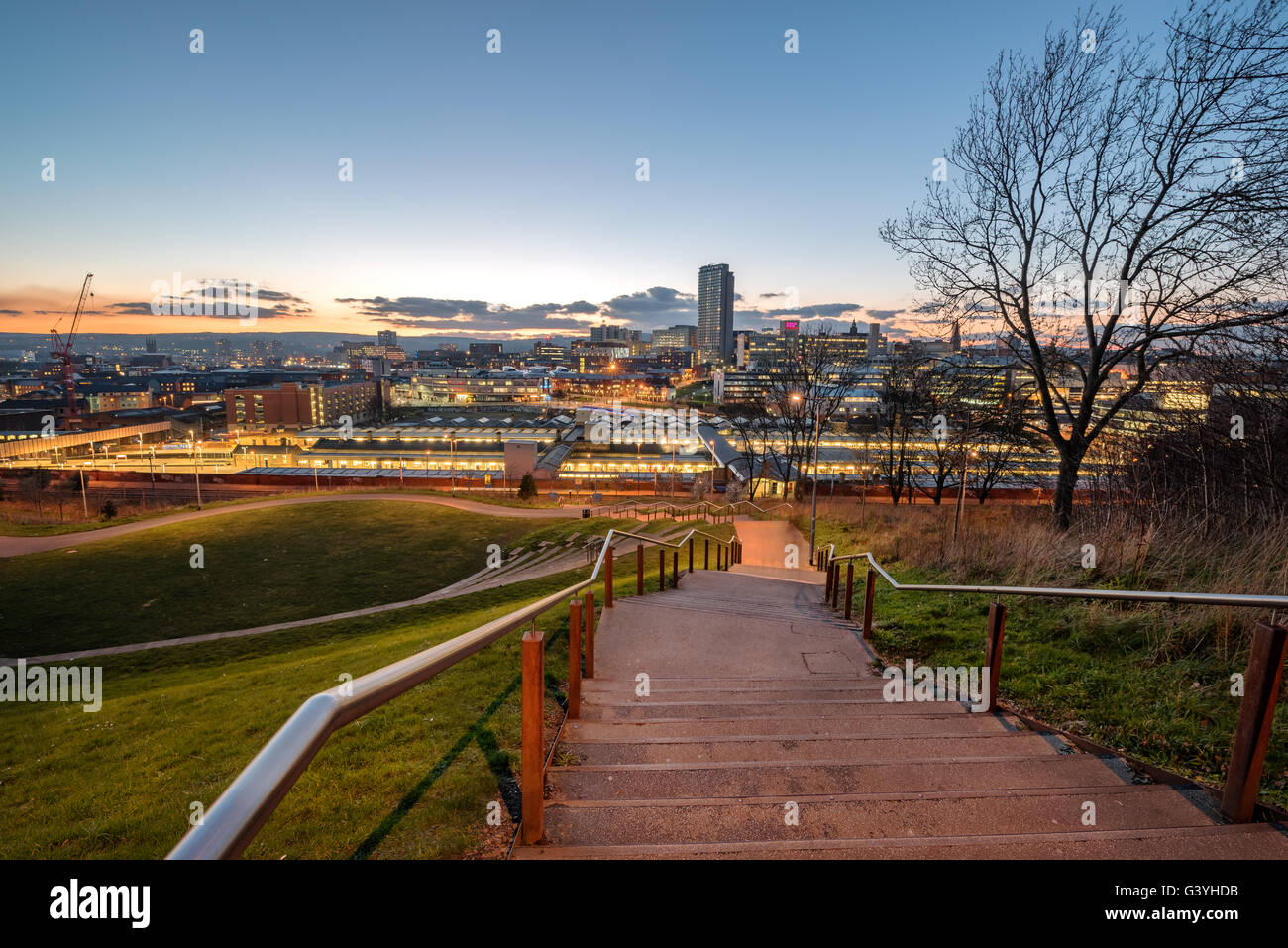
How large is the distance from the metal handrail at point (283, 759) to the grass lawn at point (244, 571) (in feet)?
58.9

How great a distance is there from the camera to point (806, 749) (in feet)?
12.9

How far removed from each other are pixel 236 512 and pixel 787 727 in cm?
3135

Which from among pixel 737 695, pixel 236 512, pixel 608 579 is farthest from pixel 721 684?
pixel 236 512

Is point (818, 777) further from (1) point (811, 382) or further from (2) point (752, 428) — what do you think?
(2) point (752, 428)

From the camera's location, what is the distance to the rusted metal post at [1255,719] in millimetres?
2699

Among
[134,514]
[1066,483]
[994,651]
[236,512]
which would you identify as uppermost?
[1066,483]

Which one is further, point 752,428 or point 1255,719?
point 752,428

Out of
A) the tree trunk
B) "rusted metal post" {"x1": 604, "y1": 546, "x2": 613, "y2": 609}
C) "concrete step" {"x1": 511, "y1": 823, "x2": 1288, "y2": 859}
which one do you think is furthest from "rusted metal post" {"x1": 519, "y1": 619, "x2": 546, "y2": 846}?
the tree trunk

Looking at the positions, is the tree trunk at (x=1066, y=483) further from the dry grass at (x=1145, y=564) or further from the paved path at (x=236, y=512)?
the paved path at (x=236, y=512)

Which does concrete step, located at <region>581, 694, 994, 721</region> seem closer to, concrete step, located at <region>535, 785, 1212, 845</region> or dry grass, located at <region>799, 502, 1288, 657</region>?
concrete step, located at <region>535, 785, 1212, 845</region>

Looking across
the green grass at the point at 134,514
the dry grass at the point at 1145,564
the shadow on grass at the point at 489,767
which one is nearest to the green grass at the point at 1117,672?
the dry grass at the point at 1145,564

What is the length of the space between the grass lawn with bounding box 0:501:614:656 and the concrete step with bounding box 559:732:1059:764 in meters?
16.6
